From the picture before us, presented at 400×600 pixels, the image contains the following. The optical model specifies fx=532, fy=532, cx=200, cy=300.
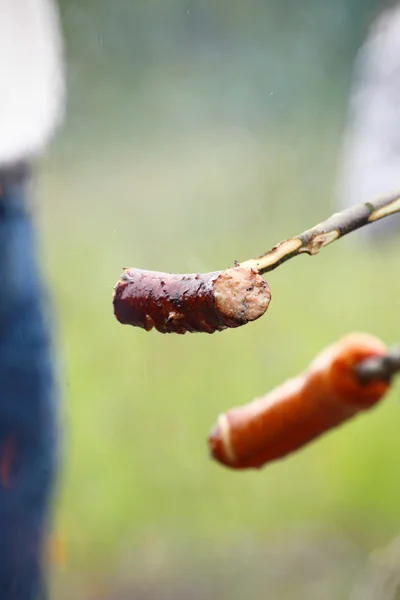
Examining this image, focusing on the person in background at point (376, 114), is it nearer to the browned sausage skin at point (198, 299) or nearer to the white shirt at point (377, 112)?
the white shirt at point (377, 112)

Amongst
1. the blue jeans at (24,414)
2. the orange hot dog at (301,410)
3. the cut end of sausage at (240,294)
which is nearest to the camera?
the cut end of sausage at (240,294)

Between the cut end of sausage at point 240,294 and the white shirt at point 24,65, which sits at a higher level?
the white shirt at point 24,65

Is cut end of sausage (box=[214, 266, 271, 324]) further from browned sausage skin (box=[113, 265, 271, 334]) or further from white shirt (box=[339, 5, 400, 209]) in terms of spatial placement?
white shirt (box=[339, 5, 400, 209])

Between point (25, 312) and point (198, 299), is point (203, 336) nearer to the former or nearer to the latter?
point (25, 312)

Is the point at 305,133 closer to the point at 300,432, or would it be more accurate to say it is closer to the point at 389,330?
the point at 389,330

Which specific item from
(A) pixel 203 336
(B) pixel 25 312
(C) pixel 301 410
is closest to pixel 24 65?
(B) pixel 25 312

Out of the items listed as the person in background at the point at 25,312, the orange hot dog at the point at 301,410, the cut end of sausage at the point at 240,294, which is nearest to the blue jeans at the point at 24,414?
the person in background at the point at 25,312

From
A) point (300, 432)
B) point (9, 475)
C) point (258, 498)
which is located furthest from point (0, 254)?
point (258, 498)
